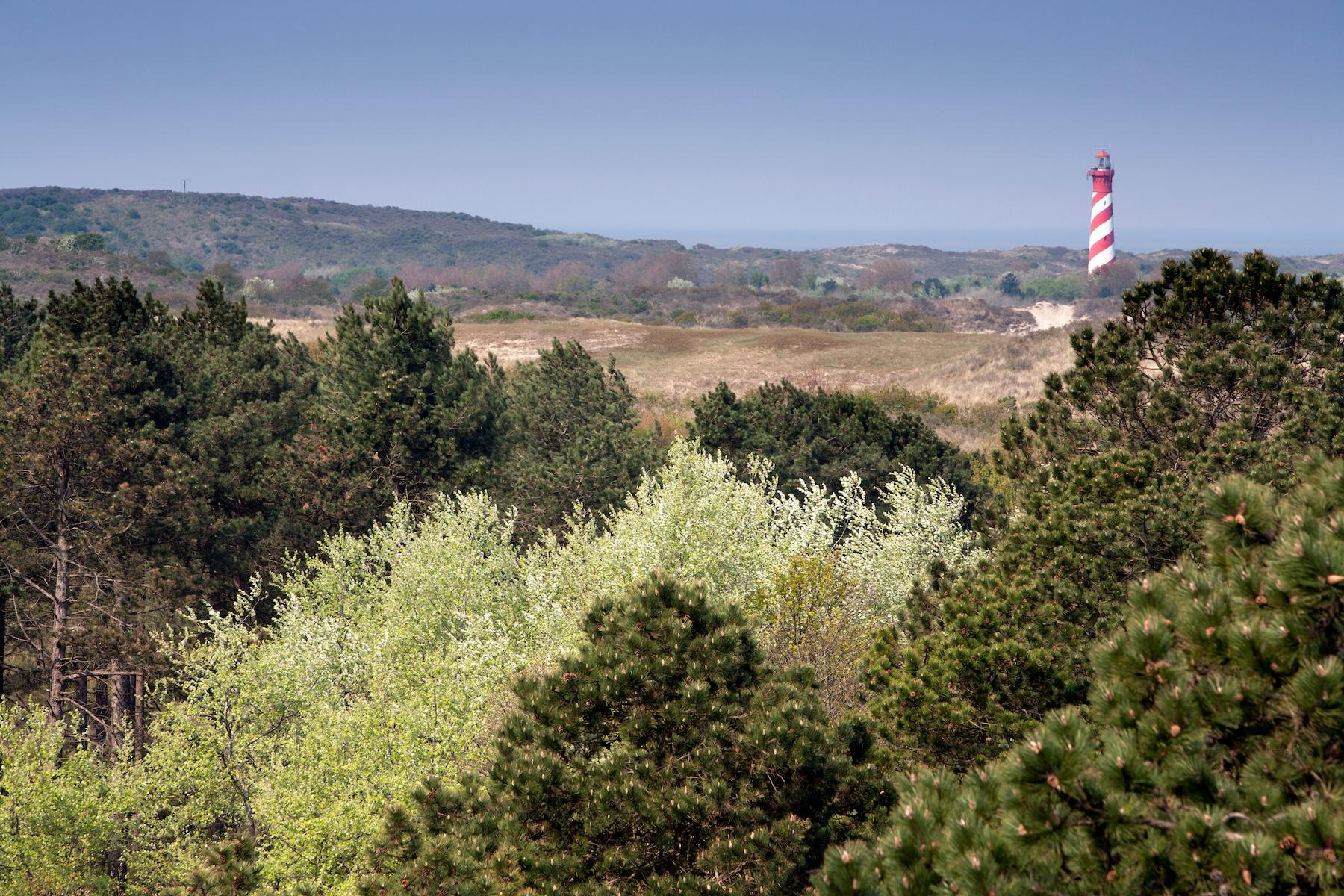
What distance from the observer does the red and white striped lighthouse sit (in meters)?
144

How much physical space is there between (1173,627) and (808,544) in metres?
24.0

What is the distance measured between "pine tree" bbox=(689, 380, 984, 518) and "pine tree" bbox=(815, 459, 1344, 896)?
31.7 meters

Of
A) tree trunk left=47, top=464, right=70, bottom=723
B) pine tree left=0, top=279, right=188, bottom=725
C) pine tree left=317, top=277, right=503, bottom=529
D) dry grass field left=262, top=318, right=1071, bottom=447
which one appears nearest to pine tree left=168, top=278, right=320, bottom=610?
pine tree left=0, top=279, right=188, bottom=725

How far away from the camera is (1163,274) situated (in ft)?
70.1

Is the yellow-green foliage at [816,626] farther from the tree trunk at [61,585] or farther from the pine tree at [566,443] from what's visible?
the tree trunk at [61,585]

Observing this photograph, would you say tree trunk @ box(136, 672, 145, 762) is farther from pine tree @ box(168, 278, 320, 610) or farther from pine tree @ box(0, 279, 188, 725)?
pine tree @ box(168, 278, 320, 610)

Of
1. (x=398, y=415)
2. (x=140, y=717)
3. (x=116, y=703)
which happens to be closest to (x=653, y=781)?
(x=398, y=415)

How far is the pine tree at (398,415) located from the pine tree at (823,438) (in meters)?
10.1

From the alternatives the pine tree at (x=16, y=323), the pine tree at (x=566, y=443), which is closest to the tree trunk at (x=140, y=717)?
the pine tree at (x=566, y=443)

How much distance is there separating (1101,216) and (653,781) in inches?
6193

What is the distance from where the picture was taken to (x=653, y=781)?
42.7ft

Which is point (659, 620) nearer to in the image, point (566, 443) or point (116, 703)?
point (566, 443)

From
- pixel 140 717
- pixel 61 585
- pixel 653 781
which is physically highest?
pixel 653 781

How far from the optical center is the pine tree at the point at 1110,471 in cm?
1498
